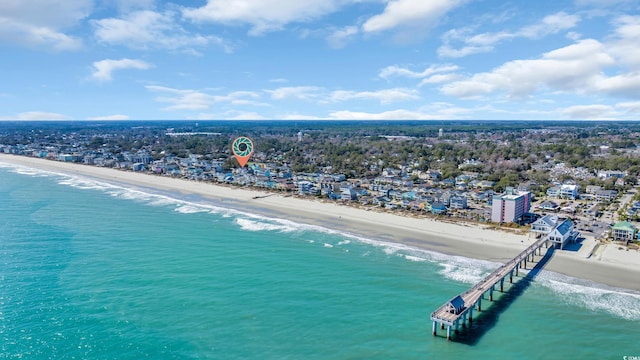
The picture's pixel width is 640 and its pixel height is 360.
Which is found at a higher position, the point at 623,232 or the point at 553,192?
the point at 553,192

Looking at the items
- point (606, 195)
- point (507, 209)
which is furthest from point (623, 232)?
point (606, 195)

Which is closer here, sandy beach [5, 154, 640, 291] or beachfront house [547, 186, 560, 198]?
sandy beach [5, 154, 640, 291]

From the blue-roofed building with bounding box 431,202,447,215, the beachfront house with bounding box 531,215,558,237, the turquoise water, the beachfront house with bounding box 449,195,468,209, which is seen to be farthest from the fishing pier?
the beachfront house with bounding box 449,195,468,209

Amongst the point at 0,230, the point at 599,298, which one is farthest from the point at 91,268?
the point at 599,298

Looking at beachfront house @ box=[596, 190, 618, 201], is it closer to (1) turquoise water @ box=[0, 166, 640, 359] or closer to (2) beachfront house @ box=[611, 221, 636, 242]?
(2) beachfront house @ box=[611, 221, 636, 242]

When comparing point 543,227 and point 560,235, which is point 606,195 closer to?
point 543,227

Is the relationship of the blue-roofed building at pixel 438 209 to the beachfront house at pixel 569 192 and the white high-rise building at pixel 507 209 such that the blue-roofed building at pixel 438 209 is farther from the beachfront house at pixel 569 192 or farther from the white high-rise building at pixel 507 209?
the beachfront house at pixel 569 192
